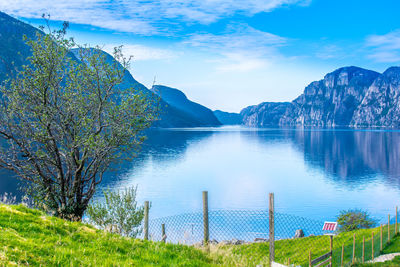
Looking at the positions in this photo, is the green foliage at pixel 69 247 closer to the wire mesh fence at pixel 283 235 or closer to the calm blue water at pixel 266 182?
the wire mesh fence at pixel 283 235

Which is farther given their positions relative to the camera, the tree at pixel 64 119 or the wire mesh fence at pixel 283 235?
the wire mesh fence at pixel 283 235

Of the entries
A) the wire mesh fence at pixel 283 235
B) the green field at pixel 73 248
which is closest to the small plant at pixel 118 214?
the wire mesh fence at pixel 283 235

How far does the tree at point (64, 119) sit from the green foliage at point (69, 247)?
297 inches

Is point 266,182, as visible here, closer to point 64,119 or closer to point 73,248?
point 64,119

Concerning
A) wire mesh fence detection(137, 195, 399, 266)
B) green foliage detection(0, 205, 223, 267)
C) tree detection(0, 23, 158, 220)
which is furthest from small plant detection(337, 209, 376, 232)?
green foliage detection(0, 205, 223, 267)

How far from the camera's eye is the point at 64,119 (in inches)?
730

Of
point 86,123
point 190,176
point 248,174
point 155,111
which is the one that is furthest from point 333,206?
point 86,123

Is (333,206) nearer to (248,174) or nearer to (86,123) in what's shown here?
(248,174)

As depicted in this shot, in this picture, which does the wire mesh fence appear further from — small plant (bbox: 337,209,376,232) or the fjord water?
the fjord water

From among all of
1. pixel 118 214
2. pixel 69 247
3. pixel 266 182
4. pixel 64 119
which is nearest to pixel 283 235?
pixel 118 214

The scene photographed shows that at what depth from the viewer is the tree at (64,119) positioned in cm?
1831

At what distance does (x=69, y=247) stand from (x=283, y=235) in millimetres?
37354

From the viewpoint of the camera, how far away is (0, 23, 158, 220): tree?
18.3 meters

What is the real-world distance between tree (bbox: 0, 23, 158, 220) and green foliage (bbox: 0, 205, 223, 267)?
7551 millimetres
